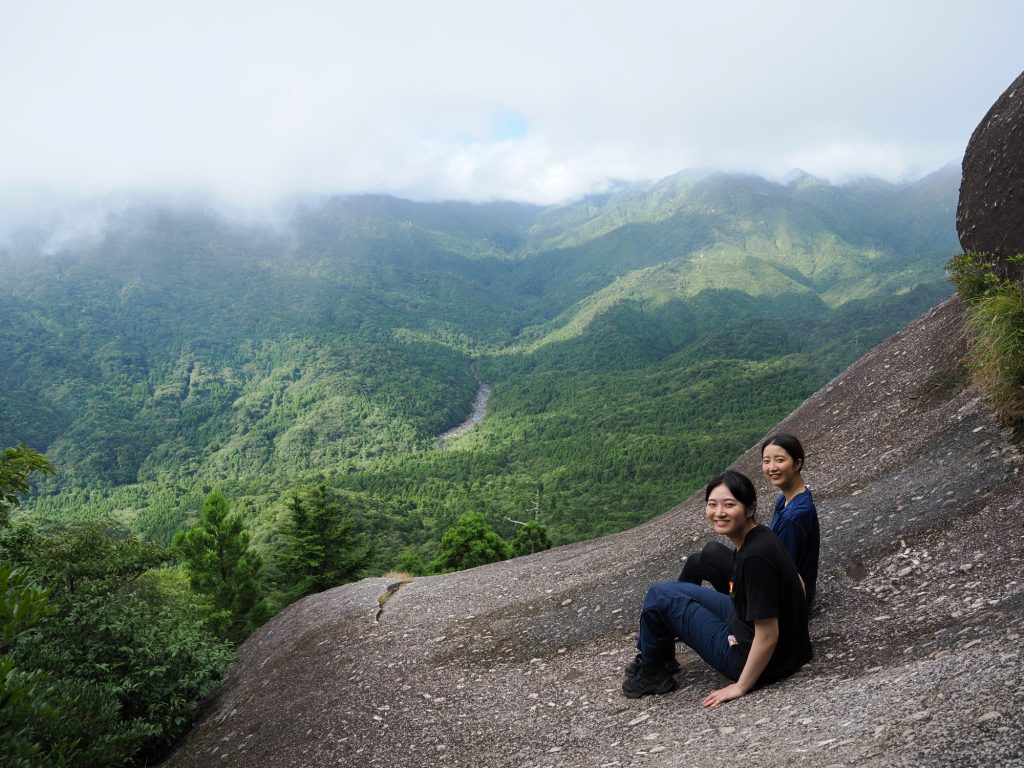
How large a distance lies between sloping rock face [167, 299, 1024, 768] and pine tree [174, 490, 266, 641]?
26.7 meters

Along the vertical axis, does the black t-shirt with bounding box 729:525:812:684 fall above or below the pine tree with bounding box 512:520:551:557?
above

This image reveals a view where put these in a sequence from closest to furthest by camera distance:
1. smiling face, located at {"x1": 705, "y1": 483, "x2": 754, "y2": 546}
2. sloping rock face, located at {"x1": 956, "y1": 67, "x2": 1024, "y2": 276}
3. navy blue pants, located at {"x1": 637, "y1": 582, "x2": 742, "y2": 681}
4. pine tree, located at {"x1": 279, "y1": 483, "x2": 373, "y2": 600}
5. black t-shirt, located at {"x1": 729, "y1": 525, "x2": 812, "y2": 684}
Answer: black t-shirt, located at {"x1": 729, "y1": 525, "x2": 812, "y2": 684} < smiling face, located at {"x1": 705, "y1": 483, "x2": 754, "y2": 546} < navy blue pants, located at {"x1": 637, "y1": 582, "x2": 742, "y2": 681} < sloping rock face, located at {"x1": 956, "y1": 67, "x2": 1024, "y2": 276} < pine tree, located at {"x1": 279, "y1": 483, "x2": 373, "y2": 600}

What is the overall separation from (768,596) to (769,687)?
142 centimetres

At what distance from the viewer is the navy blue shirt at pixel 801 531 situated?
19.7 ft

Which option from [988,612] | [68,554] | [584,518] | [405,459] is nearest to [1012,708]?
[988,612]

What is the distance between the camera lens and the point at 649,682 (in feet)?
22.4

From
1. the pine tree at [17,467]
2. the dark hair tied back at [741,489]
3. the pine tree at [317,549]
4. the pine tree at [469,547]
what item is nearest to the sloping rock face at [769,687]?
the dark hair tied back at [741,489]

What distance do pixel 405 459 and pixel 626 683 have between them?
597 ft

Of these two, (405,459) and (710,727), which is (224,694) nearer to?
(710,727)

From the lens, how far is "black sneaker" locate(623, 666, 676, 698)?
264 inches

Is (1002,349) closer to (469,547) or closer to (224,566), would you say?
(469,547)

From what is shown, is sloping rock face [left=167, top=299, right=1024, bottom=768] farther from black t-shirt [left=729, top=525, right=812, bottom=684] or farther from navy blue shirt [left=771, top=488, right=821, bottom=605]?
navy blue shirt [left=771, top=488, right=821, bottom=605]

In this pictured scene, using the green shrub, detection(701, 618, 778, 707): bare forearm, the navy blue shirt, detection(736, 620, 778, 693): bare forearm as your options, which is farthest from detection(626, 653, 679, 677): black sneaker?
the green shrub

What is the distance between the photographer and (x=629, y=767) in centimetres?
563
